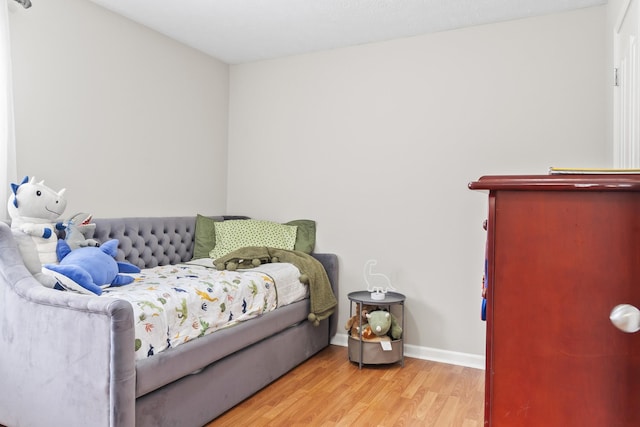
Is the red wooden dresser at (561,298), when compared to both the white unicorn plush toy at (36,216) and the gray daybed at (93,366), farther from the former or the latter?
the white unicorn plush toy at (36,216)

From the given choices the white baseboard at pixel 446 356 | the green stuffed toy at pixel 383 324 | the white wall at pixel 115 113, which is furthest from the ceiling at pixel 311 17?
the white baseboard at pixel 446 356

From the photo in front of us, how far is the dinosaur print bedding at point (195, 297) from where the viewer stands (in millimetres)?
1975

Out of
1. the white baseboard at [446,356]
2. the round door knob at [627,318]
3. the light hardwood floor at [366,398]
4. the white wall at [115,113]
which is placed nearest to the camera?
the round door knob at [627,318]

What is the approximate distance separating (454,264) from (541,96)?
1277mm

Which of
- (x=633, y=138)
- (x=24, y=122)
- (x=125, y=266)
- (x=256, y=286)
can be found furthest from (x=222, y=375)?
(x=633, y=138)

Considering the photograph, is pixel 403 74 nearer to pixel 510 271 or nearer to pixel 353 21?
pixel 353 21

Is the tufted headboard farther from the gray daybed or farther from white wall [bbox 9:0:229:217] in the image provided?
the gray daybed

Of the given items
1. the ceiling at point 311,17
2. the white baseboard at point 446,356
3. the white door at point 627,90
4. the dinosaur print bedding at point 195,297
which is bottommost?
the white baseboard at point 446,356

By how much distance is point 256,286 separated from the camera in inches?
108

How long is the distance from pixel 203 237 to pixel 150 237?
49 centimetres

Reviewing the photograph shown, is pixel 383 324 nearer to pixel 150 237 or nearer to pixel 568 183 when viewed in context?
pixel 150 237

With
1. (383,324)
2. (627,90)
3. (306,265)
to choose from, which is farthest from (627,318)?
(306,265)

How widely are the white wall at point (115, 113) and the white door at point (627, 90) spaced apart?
9.61 ft

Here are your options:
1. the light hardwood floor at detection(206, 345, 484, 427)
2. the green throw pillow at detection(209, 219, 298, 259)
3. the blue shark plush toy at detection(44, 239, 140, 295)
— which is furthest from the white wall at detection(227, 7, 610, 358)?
the blue shark plush toy at detection(44, 239, 140, 295)
